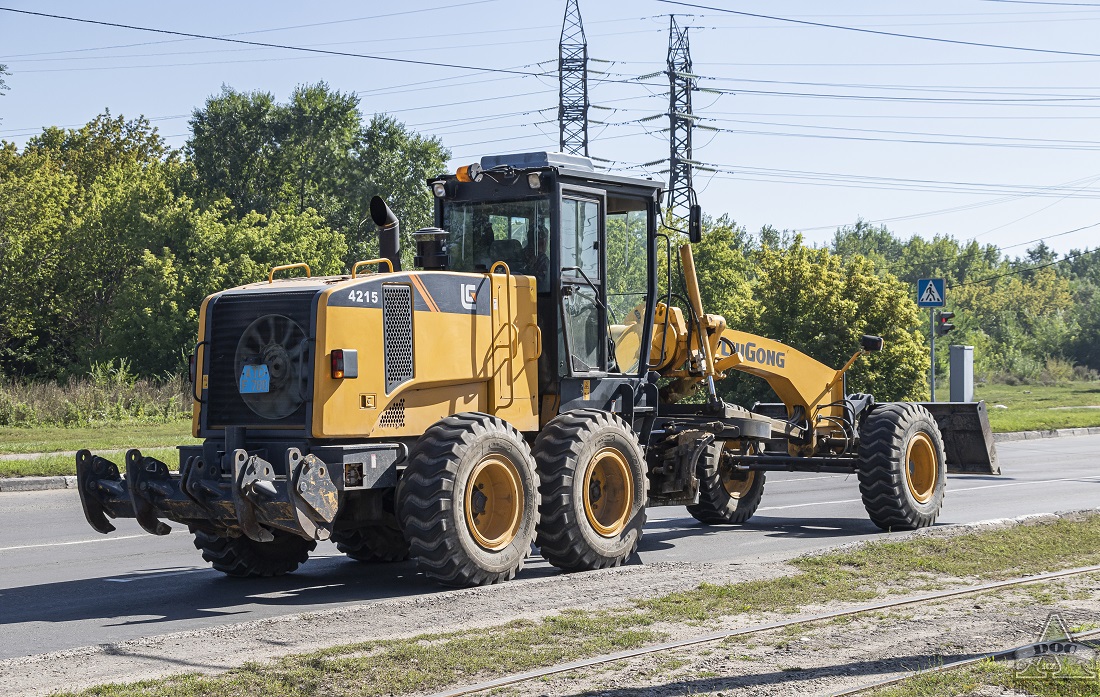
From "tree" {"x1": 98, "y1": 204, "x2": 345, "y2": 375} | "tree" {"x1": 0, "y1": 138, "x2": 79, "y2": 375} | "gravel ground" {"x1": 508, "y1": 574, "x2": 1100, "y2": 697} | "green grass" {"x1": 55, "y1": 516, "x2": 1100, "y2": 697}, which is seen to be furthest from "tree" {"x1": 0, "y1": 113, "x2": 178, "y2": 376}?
"gravel ground" {"x1": 508, "y1": 574, "x2": 1100, "y2": 697}

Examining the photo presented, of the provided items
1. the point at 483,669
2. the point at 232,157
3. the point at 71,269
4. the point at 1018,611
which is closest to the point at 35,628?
the point at 483,669

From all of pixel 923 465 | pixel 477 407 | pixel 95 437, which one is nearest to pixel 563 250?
pixel 477 407

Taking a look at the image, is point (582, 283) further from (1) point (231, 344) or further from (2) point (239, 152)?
(2) point (239, 152)

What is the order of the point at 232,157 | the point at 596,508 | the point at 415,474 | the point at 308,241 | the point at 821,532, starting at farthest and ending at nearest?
the point at 232,157, the point at 308,241, the point at 821,532, the point at 596,508, the point at 415,474

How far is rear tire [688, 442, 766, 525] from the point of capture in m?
13.7

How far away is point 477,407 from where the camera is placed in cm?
1031

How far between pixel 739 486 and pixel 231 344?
6629 millimetres

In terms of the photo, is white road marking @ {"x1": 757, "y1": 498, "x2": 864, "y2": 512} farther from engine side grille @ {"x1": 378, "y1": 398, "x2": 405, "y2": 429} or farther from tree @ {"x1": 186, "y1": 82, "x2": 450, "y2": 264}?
tree @ {"x1": 186, "y1": 82, "x2": 450, "y2": 264}

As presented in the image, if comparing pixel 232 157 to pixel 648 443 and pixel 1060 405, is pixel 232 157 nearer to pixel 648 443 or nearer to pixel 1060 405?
pixel 1060 405

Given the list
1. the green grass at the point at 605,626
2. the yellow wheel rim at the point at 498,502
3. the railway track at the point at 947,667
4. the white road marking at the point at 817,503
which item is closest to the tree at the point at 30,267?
the white road marking at the point at 817,503

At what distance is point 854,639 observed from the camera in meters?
7.36

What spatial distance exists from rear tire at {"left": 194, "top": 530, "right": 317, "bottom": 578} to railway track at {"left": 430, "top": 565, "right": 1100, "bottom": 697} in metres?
4.15

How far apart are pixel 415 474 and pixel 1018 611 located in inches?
170

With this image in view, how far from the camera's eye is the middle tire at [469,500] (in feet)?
29.9
